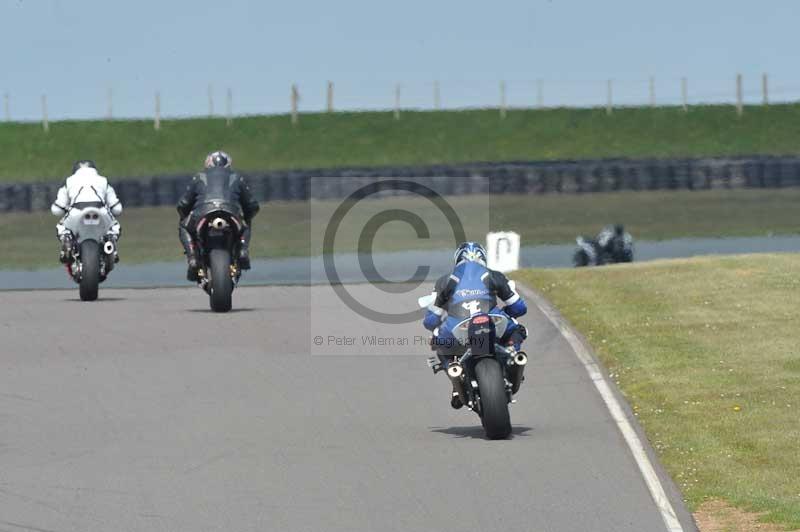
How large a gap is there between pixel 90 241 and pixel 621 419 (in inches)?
395

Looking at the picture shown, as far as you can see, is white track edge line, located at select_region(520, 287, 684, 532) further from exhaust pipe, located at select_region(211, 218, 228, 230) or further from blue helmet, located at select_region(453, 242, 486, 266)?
exhaust pipe, located at select_region(211, 218, 228, 230)

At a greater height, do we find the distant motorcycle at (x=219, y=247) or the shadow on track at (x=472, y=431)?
the distant motorcycle at (x=219, y=247)

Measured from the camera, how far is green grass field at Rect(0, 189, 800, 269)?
36969 millimetres

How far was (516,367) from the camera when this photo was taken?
13.3m

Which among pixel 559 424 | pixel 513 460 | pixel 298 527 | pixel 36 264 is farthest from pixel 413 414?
pixel 36 264

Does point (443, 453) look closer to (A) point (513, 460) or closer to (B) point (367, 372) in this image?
(A) point (513, 460)

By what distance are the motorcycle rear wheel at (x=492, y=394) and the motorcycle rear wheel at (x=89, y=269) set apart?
408 inches

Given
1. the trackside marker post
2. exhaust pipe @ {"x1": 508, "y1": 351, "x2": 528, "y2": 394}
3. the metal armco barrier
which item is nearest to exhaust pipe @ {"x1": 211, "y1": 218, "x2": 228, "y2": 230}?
the trackside marker post

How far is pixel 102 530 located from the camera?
10.2 m

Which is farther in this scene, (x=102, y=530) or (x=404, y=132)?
(x=404, y=132)

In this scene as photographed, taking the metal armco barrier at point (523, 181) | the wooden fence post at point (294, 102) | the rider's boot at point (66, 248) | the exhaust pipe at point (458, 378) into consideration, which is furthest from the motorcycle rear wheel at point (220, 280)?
the wooden fence post at point (294, 102)

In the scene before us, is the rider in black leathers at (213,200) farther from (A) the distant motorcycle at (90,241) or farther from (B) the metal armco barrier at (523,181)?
(B) the metal armco barrier at (523,181)

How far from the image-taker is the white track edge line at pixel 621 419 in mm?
10914

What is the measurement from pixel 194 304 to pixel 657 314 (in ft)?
19.2
